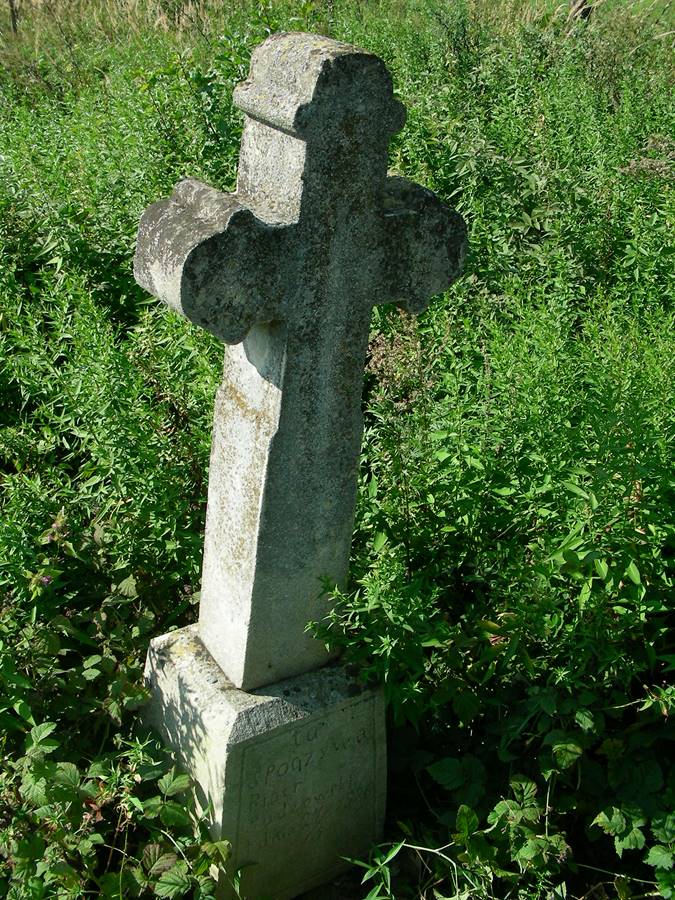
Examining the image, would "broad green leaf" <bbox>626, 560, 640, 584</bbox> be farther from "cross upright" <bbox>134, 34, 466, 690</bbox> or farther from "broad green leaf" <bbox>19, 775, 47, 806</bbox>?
"broad green leaf" <bbox>19, 775, 47, 806</bbox>

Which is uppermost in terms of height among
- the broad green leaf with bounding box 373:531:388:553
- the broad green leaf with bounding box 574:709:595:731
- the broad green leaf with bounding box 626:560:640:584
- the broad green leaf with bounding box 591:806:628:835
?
the broad green leaf with bounding box 626:560:640:584

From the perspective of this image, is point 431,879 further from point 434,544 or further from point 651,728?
point 434,544

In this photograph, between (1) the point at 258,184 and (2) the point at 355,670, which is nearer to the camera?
(1) the point at 258,184

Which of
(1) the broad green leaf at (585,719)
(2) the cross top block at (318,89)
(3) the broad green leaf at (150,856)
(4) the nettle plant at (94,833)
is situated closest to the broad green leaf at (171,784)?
(4) the nettle plant at (94,833)

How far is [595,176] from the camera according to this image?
4551 mm

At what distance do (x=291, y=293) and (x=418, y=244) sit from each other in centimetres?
42

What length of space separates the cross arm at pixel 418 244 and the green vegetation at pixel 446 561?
0.62m

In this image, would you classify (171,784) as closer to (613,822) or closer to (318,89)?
(613,822)

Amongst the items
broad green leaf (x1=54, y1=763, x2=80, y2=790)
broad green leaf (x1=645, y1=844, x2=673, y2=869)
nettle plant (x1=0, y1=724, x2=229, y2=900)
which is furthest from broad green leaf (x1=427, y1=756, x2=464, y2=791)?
broad green leaf (x1=54, y1=763, x2=80, y2=790)

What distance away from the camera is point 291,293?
233cm

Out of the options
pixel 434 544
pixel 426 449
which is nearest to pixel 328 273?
pixel 426 449

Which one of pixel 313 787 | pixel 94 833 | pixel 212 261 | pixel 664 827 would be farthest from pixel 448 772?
pixel 212 261

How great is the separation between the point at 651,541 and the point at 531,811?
897mm

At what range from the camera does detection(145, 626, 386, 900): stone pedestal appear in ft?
9.25
